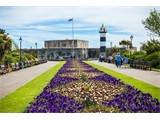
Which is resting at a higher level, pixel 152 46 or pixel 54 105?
pixel 152 46

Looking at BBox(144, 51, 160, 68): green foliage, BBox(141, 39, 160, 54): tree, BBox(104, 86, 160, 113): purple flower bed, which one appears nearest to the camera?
BBox(104, 86, 160, 113): purple flower bed

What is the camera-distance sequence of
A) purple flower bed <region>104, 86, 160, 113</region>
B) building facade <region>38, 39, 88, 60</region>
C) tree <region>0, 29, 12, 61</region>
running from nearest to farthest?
purple flower bed <region>104, 86, 160, 113</region> < tree <region>0, 29, 12, 61</region> < building facade <region>38, 39, 88, 60</region>

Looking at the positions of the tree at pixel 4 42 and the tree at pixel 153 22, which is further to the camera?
the tree at pixel 153 22

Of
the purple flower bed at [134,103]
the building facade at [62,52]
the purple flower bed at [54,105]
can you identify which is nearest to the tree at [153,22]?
the purple flower bed at [134,103]

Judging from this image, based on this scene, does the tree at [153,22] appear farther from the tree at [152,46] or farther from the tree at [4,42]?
the tree at [4,42]

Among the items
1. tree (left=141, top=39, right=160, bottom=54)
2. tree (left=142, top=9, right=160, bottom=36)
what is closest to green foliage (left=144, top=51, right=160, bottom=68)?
tree (left=142, top=9, right=160, bottom=36)

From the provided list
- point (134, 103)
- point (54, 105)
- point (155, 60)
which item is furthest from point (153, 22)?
point (54, 105)

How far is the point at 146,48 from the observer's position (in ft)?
143

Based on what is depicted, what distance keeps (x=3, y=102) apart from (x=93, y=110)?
337 centimetres

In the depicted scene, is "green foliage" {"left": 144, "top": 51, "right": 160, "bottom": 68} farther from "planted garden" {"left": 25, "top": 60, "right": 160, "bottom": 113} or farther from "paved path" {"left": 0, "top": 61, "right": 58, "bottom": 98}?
"planted garden" {"left": 25, "top": 60, "right": 160, "bottom": 113}

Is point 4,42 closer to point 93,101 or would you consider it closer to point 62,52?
point 93,101

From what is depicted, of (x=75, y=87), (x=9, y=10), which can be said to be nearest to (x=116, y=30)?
(x=75, y=87)
